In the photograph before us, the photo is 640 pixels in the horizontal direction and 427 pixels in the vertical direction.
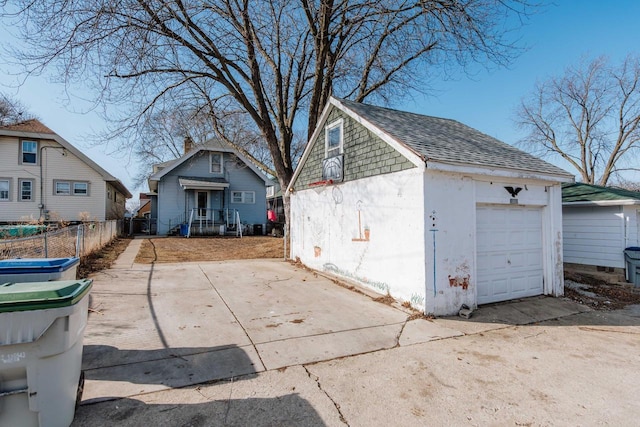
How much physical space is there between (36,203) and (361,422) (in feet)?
76.3

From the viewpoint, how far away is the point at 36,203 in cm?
1845

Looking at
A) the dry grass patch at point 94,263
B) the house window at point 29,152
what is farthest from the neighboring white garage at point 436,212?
the house window at point 29,152

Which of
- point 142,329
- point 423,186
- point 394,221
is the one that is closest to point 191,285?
point 142,329

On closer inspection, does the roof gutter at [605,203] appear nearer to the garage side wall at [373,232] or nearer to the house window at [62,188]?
the garage side wall at [373,232]

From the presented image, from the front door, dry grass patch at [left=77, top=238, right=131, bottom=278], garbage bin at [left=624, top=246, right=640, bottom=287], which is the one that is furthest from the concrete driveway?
the front door

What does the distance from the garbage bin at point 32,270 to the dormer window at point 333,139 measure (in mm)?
6790

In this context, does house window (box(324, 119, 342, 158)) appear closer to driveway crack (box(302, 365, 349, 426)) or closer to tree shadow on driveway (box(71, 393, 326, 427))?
driveway crack (box(302, 365, 349, 426))

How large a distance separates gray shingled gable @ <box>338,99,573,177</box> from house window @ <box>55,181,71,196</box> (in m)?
19.3

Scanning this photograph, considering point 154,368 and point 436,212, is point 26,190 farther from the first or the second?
point 436,212

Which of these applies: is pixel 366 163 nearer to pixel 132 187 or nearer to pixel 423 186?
pixel 423 186

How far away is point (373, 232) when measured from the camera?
733 centimetres

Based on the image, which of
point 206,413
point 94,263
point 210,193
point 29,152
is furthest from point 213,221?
point 206,413

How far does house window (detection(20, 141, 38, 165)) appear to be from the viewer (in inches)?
720

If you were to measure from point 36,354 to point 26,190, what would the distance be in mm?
22293
